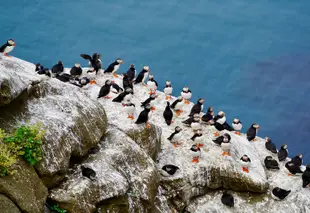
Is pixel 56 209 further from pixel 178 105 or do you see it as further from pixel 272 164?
pixel 272 164

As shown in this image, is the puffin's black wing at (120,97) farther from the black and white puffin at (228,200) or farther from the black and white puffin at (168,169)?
the black and white puffin at (228,200)

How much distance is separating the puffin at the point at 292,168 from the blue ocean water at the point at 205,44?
7432 millimetres

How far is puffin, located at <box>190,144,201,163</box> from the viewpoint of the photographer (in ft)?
45.8

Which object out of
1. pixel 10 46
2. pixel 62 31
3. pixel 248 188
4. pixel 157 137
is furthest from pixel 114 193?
pixel 62 31

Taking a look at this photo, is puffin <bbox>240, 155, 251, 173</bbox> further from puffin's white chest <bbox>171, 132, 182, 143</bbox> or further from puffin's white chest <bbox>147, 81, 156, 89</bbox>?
puffin's white chest <bbox>147, 81, 156, 89</bbox>

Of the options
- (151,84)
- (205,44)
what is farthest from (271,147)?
(205,44)

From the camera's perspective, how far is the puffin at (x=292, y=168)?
48.8ft

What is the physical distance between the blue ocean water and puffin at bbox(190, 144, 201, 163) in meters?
9.37

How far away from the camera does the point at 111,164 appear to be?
1145 cm

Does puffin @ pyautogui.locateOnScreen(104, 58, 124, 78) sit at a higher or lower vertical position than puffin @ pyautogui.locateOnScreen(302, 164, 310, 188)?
higher

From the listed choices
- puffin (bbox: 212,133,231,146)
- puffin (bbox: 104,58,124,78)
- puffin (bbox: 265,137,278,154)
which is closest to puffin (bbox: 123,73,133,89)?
puffin (bbox: 104,58,124,78)

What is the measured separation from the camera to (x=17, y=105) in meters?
10.6

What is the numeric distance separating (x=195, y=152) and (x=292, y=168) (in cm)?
317

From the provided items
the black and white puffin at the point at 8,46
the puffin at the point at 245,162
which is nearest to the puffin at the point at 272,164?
the puffin at the point at 245,162
